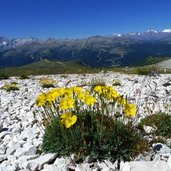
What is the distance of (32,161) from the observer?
5.91 meters

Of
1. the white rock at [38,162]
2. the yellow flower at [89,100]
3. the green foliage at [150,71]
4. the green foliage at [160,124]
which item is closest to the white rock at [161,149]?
the green foliage at [160,124]

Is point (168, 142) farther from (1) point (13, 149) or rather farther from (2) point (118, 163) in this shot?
(1) point (13, 149)

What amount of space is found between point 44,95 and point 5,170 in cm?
149

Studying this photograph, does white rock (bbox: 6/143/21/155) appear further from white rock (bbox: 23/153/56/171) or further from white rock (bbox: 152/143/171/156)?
white rock (bbox: 152/143/171/156)

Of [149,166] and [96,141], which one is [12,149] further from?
[149,166]

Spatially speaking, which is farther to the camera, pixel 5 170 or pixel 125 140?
pixel 125 140

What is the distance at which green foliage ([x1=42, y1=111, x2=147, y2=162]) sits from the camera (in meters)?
5.92

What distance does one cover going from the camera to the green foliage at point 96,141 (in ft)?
19.4

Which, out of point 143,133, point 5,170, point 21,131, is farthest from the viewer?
point 21,131

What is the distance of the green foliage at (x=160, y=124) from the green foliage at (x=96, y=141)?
1.04m

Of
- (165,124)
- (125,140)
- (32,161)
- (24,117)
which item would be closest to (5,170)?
(32,161)

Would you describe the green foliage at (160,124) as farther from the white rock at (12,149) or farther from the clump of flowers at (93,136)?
the white rock at (12,149)

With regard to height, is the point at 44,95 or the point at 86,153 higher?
the point at 44,95

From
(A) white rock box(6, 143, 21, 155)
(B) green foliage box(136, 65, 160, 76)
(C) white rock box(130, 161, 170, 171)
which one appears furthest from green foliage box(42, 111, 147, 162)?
(B) green foliage box(136, 65, 160, 76)
